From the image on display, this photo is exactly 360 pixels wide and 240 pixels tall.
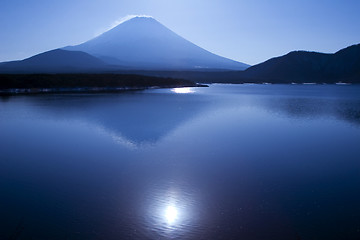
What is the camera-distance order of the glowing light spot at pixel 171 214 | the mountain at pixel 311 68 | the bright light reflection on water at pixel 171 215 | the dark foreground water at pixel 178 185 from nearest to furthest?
the bright light reflection on water at pixel 171 215, the dark foreground water at pixel 178 185, the glowing light spot at pixel 171 214, the mountain at pixel 311 68

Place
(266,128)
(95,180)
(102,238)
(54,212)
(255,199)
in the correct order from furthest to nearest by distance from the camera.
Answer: (266,128), (95,180), (255,199), (54,212), (102,238)

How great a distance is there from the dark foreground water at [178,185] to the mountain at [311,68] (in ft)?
519

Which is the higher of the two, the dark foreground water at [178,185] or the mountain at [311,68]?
the mountain at [311,68]

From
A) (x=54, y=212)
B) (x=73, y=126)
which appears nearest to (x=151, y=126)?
(x=73, y=126)

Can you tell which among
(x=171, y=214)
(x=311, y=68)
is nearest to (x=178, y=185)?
(x=171, y=214)

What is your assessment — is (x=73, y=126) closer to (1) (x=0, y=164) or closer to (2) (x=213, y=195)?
(1) (x=0, y=164)

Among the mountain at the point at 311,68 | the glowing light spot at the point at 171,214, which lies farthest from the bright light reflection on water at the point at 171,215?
the mountain at the point at 311,68

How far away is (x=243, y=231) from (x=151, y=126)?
12.7 meters

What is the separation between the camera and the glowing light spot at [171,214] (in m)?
5.84

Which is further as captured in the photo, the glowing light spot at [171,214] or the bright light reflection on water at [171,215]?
the glowing light spot at [171,214]

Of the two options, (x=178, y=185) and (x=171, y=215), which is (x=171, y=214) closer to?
(x=171, y=215)

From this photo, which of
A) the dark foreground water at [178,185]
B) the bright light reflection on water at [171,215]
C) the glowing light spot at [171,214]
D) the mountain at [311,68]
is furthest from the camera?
the mountain at [311,68]

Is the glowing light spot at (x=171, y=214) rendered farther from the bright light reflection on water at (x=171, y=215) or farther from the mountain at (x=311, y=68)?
the mountain at (x=311, y=68)

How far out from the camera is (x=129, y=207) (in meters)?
6.44
